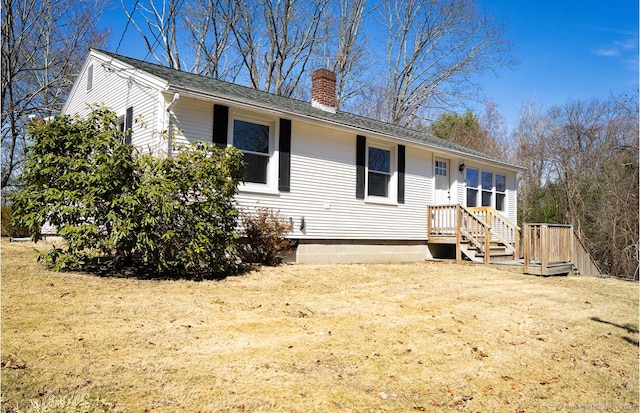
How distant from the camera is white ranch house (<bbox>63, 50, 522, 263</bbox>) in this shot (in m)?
9.14

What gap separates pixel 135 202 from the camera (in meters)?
6.73

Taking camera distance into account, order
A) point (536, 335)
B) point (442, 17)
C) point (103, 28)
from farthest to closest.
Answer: point (442, 17) < point (103, 28) < point (536, 335)

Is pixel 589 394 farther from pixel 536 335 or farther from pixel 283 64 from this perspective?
pixel 283 64

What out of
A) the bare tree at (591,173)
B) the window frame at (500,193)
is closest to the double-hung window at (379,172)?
the window frame at (500,193)

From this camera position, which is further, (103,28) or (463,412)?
(103,28)

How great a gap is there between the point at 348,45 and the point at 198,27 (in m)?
8.69

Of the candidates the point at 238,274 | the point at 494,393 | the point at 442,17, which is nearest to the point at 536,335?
the point at 494,393

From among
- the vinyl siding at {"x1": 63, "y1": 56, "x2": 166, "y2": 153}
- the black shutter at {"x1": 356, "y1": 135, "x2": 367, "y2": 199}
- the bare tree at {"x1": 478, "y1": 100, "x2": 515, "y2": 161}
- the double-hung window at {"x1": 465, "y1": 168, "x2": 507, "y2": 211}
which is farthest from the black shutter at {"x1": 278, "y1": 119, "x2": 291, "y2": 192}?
the bare tree at {"x1": 478, "y1": 100, "x2": 515, "y2": 161}

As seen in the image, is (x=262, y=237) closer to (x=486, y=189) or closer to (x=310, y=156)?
(x=310, y=156)

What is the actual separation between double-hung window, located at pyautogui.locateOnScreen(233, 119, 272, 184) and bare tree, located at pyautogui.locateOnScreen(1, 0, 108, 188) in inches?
536

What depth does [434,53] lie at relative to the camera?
Result: 28281 mm

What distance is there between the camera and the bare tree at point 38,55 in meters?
18.9

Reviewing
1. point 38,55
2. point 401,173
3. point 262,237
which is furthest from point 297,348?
point 38,55

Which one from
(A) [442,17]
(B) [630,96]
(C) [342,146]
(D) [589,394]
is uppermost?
(A) [442,17]
